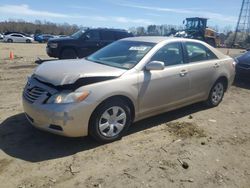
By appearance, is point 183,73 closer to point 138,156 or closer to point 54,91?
point 138,156

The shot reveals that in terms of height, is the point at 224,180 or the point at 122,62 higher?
the point at 122,62

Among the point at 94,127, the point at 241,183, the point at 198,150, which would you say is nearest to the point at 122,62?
the point at 94,127

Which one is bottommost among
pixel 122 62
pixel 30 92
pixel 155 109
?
pixel 155 109

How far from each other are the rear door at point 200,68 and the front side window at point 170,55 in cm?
23

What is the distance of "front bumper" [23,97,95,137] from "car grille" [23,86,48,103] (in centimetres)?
12

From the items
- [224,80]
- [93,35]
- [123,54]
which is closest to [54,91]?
[123,54]

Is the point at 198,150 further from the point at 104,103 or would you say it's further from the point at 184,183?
the point at 104,103

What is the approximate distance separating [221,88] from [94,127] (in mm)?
3744

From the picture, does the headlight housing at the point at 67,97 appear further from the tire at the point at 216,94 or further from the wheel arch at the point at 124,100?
the tire at the point at 216,94

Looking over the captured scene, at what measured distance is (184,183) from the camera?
12.4 ft

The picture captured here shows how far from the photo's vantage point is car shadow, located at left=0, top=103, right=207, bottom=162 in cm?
436

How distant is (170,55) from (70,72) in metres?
2.05

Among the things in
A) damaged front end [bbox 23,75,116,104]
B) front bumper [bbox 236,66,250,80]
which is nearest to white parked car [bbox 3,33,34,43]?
front bumper [bbox 236,66,250,80]

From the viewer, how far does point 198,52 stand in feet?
21.0
